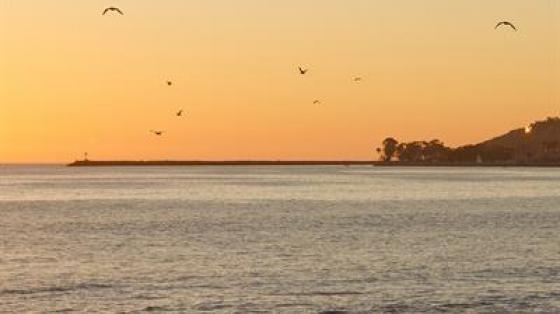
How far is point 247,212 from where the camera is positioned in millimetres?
127062

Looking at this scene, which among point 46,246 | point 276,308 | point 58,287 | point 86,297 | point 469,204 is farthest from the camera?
point 469,204

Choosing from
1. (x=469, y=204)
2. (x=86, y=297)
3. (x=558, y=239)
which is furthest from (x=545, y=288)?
(x=469, y=204)

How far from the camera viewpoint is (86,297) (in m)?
47.8

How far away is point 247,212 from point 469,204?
127 ft

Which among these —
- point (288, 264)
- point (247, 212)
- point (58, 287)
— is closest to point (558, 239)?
point (288, 264)

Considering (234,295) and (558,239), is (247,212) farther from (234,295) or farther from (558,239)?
(234,295)

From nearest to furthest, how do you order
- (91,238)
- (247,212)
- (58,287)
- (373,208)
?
(58,287) → (91,238) → (247,212) → (373,208)

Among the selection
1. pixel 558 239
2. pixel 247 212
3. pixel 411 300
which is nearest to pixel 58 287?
pixel 411 300

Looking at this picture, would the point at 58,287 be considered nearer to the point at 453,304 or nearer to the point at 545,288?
the point at 453,304

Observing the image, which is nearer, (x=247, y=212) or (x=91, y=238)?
(x=91, y=238)

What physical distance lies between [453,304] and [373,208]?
A: 307 feet

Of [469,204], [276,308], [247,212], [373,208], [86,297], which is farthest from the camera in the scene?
[469,204]

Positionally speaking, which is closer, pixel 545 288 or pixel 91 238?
pixel 545 288

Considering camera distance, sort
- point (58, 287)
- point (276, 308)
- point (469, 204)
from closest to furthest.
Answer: point (276, 308) < point (58, 287) < point (469, 204)
